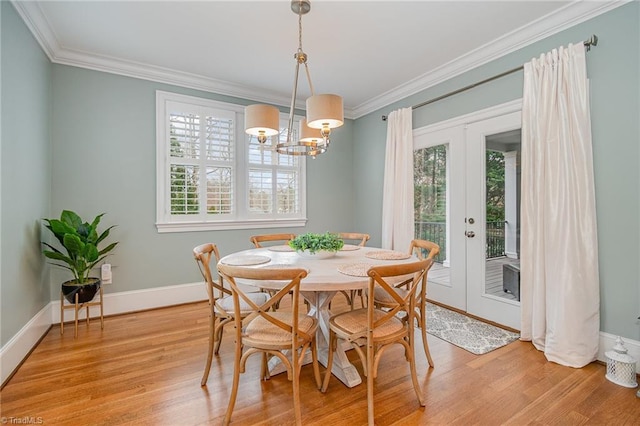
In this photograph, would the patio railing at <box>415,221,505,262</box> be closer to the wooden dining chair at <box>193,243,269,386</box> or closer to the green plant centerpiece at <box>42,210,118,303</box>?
the wooden dining chair at <box>193,243,269,386</box>

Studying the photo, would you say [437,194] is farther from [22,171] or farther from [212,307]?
[22,171]

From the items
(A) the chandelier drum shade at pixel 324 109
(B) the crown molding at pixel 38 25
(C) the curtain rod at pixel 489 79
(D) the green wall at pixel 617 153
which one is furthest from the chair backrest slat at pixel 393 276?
(B) the crown molding at pixel 38 25

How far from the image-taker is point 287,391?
192 centimetres

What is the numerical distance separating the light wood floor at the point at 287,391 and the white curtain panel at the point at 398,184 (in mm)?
1617

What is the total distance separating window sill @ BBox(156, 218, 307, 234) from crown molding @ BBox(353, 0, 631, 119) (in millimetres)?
2263

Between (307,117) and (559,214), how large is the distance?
2.11 m

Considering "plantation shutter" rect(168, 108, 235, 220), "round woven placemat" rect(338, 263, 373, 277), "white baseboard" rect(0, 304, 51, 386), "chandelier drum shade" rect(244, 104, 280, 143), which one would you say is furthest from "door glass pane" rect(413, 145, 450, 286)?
"white baseboard" rect(0, 304, 51, 386)

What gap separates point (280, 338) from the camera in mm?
1638

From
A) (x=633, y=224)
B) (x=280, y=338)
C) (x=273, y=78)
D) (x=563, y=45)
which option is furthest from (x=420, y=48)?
(x=280, y=338)

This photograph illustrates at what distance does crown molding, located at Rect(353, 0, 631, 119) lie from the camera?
228 centimetres

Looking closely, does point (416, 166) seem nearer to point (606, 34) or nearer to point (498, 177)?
point (498, 177)

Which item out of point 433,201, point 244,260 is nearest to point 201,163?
point 244,260

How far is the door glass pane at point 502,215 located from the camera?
2861 mm

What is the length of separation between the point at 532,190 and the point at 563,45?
47.8 inches
